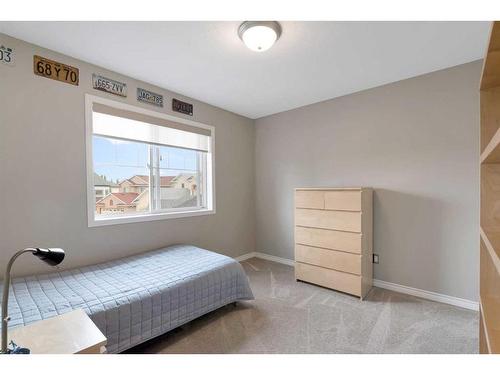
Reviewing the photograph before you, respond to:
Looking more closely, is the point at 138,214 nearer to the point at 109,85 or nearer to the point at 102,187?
the point at 102,187

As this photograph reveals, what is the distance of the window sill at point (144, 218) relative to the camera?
2.15 meters

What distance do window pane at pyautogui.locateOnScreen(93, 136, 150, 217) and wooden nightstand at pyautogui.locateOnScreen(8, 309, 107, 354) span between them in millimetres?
1476

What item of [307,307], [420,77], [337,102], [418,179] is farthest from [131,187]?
[420,77]

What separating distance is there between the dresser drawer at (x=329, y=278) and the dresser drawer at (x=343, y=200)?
0.71 m

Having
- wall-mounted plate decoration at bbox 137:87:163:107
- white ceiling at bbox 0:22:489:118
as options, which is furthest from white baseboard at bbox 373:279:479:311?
wall-mounted plate decoration at bbox 137:87:163:107

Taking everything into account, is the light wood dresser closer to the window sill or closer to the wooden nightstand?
the window sill

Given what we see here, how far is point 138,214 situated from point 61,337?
174cm

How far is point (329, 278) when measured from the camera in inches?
99.0

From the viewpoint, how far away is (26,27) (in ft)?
5.27

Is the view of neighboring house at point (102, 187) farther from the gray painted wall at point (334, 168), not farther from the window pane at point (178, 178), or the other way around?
the window pane at point (178, 178)

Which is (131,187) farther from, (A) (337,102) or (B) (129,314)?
(A) (337,102)

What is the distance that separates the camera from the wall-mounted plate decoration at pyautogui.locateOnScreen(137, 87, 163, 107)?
242 cm

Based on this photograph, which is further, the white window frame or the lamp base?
the white window frame
